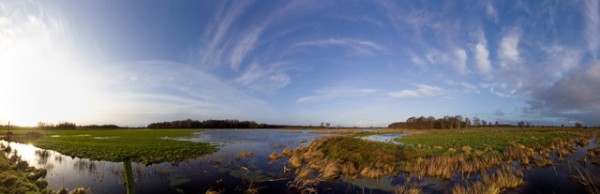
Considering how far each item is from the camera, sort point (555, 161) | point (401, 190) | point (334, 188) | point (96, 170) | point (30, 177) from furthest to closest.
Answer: point (555, 161) → point (96, 170) → point (30, 177) → point (334, 188) → point (401, 190)

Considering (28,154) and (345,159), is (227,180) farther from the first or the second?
(28,154)

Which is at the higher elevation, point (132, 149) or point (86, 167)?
point (132, 149)

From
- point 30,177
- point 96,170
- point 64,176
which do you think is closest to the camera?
point 30,177

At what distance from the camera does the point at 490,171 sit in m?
20.1

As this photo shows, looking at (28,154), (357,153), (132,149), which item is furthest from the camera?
(132,149)

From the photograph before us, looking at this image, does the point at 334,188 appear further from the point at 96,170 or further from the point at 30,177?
the point at 30,177

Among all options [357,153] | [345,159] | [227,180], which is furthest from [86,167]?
[357,153]

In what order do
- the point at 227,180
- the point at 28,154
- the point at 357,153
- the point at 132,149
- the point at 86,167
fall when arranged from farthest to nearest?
the point at 132,149 → the point at 28,154 → the point at 357,153 → the point at 86,167 → the point at 227,180

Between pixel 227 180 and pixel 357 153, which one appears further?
pixel 357 153

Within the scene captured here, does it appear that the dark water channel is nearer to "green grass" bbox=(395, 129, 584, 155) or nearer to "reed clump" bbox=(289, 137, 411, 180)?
"reed clump" bbox=(289, 137, 411, 180)

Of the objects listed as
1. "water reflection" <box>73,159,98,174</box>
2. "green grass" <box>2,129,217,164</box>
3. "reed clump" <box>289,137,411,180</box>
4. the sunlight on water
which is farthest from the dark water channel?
the sunlight on water

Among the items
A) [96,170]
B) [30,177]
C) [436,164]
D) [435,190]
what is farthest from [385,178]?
[30,177]

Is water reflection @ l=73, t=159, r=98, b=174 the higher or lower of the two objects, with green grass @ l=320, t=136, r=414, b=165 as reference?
lower

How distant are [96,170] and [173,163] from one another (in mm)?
5811
